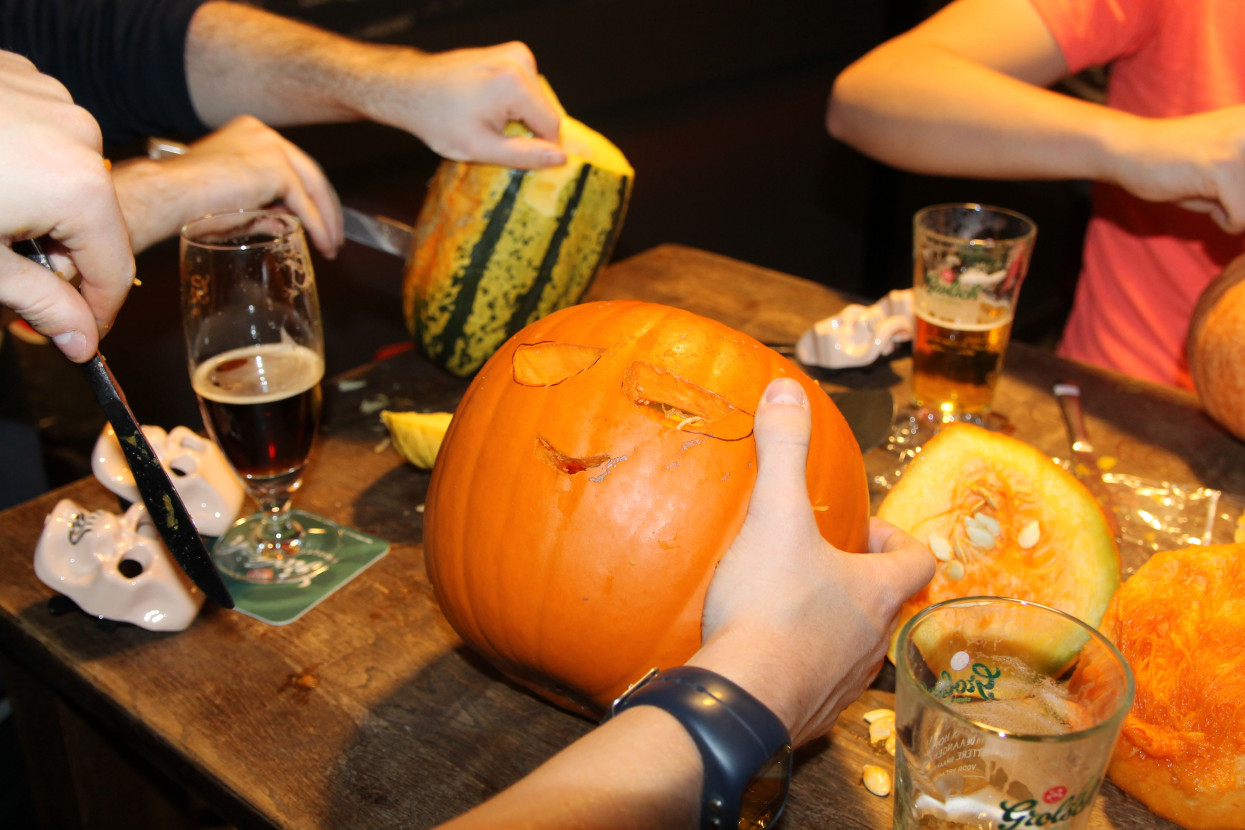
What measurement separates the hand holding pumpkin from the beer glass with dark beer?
495mm

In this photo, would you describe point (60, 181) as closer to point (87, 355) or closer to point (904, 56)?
point (87, 355)

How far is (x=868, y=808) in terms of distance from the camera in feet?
2.18

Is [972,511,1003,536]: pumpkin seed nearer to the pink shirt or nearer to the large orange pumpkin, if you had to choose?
the large orange pumpkin

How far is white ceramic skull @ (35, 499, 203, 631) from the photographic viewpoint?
0.82 m

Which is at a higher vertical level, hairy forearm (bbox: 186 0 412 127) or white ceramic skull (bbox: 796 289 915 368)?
hairy forearm (bbox: 186 0 412 127)

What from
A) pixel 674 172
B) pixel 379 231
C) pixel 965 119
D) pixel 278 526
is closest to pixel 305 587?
pixel 278 526

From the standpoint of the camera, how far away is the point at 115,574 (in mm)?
814

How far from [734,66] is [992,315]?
2236 millimetres

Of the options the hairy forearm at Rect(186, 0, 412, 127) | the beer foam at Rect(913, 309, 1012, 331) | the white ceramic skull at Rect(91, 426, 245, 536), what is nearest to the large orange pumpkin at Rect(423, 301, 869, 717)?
the white ceramic skull at Rect(91, 426, 245, 536)

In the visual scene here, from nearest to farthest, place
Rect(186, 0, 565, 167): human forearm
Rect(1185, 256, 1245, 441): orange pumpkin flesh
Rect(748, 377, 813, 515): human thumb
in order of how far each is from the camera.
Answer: Rect(748, 377, 813, 515): human thumb → Rect(1185, 256, 1245, 441): orange pumpkin flesh → Rect(186, 0, 565, 167): human forearm

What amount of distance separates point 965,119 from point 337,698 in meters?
1.21

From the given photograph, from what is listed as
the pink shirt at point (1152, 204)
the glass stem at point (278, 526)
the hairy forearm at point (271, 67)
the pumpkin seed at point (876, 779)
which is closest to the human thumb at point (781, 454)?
the pumpkin seed at point (876, 779)

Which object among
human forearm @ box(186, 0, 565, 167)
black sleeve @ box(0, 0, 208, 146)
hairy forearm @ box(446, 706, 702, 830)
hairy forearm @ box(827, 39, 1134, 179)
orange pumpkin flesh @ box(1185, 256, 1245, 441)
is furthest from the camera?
black sleeve @ box(0, 0, 208, 146)

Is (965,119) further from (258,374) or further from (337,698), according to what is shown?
(337,698)
